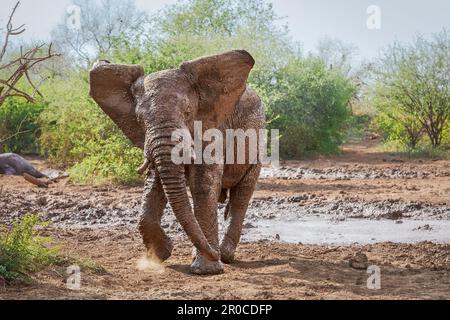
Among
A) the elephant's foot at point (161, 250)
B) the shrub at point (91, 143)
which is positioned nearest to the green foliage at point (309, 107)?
the shrub at point (91, 143)

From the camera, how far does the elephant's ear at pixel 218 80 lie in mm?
7312

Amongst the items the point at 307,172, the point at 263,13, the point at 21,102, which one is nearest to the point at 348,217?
the point at 307,172

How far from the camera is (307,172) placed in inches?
779

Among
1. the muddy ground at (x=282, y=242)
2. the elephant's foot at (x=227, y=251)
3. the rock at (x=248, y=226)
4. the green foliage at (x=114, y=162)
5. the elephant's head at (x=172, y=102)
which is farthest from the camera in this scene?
the green foliage at (x=114, y=162)

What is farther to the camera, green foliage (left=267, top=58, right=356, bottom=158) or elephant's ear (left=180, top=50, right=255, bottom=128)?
green foliage (left=267, top=58, right=356, bottom=158)

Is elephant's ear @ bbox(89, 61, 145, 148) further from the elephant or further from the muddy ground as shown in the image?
the muddy ground

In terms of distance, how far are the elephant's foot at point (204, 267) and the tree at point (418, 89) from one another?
21203mm

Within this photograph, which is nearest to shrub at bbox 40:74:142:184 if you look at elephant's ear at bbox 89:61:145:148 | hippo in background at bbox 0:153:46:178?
hippo in background at bbox 0:153:46:178

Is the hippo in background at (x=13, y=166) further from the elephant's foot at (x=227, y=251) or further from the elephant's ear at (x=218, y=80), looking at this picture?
the elephant's ear at (x=218, y=80)

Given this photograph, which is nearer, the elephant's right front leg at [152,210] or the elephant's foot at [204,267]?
the elephant's foot at [204,267]

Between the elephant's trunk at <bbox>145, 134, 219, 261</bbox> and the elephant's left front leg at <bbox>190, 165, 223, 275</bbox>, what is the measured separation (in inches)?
22.3

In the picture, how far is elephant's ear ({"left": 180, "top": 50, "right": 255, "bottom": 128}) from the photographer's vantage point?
7.31 meters

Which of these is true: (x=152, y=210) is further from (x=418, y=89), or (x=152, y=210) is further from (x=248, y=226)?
(x=418, y=89)
